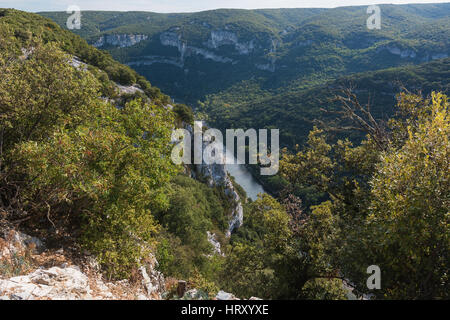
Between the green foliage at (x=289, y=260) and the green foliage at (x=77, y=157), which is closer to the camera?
the green foliage at (x=77, y=157)

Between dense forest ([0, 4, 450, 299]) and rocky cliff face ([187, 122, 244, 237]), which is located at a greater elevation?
dense forest ([0, 4, 450, 299])

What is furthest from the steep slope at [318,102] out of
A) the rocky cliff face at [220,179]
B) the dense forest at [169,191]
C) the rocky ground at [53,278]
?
the rocky ground at [53,278]

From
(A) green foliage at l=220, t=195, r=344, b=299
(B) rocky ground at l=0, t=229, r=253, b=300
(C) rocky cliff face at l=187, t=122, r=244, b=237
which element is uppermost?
(B) rocky ground at l=0, t=229, r=253, b=300

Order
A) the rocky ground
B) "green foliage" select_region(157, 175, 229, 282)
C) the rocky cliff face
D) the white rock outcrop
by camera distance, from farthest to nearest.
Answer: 1. the rocky cliff face
2. "green foliage" select_region(157, 175, 229, 282)
3. the rocky ground
4. the white rock outcrop

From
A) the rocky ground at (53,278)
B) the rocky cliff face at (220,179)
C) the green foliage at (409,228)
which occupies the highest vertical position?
the green foliage at (409,228)

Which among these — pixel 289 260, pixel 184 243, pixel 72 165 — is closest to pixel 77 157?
pixel 72 165

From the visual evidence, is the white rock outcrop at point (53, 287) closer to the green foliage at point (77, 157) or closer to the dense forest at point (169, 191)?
the dense forest at point (169, 191)

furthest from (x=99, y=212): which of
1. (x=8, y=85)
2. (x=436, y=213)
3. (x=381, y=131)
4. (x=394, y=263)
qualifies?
(x=381, y=131)

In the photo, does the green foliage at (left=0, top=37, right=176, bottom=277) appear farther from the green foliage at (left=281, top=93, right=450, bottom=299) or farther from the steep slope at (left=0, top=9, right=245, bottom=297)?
the green foliage at (left=281, top=93, right=450, bottom=299)

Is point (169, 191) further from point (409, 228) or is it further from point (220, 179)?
point (220, 179)

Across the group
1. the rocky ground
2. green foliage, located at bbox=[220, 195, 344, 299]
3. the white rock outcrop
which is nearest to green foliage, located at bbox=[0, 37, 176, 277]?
the rocky ground

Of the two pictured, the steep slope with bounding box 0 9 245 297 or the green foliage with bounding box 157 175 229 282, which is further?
the green foliage with bounding box 157 175 229 282
